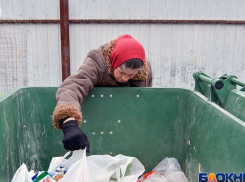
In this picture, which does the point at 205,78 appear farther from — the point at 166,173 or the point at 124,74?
the point at 166,173

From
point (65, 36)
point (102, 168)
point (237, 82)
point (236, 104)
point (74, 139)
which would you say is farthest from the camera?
point (65, 36)

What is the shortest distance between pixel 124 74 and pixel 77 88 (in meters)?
0.31

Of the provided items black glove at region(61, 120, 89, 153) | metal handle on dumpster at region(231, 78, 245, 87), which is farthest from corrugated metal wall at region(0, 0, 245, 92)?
black glove at region(61, 120, 89, 153)

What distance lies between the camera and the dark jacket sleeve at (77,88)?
1299 millimetres

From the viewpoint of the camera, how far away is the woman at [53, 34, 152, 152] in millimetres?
1256

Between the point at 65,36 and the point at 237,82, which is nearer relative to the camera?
the point at 237,82

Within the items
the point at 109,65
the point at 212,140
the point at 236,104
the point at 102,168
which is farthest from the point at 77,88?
the point at 236,104

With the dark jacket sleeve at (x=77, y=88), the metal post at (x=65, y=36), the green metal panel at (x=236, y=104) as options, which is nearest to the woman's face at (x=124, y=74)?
the dark jacket sleeve at (x=77, y=88)

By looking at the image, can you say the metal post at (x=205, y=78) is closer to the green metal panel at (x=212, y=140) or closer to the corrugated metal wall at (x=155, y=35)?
the green metal panel at (x=212, y=140)

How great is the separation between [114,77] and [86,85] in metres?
0.23

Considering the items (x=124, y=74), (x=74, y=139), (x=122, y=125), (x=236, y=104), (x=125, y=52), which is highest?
(x=125, y=52)

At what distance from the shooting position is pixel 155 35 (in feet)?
14.5
